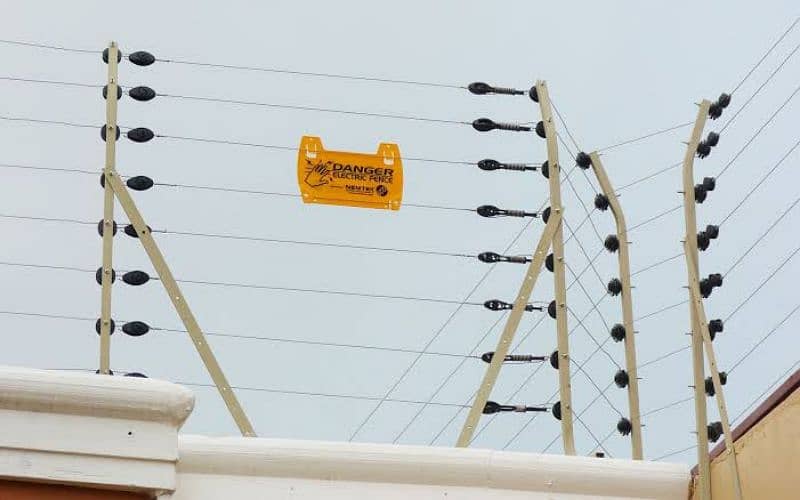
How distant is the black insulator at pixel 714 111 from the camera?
517 centimetres

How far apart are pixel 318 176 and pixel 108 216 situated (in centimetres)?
73

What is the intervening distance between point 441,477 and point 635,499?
560 mm

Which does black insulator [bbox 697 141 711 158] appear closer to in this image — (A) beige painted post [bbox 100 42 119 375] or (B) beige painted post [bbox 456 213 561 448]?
(B) beige painted post [bbox 456 213 561 448]

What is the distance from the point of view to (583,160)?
5.56m

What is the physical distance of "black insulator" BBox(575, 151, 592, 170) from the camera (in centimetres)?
554

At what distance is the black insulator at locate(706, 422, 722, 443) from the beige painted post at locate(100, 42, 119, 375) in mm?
1727

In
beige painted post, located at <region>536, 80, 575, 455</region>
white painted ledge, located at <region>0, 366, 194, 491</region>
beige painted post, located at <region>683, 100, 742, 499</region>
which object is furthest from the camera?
beige painted post, located at <region>536, 80, 575, 455</region>

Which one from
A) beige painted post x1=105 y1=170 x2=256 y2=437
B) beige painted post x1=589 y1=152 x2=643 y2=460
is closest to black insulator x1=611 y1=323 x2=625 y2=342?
beige painted post x1=589 y1=152 x2=643 y2=460

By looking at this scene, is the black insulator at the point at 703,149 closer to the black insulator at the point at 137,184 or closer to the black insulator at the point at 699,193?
the black insulator at the point at 699,193

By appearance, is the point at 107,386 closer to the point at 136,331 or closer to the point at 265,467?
the point at 265,467

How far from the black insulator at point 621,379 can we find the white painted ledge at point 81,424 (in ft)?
5.20

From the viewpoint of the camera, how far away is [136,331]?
17.5 ft

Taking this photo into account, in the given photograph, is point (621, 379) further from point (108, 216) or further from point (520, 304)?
point (108, 216)

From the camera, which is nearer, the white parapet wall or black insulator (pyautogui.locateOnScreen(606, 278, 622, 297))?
the white parapet wall
